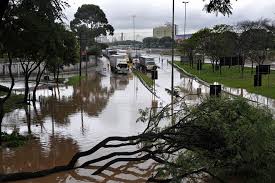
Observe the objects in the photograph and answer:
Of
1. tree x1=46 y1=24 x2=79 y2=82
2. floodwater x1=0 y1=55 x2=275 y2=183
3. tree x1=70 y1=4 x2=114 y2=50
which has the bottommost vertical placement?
floodwater x1=0 y1=55 x2=275 y2=183

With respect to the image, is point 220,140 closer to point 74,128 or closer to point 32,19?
point 32,19

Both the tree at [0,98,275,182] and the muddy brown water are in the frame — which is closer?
the tree at [0,98,275,182]

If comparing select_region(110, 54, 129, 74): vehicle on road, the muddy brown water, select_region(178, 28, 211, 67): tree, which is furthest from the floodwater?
select_region(178, 28, 211, 67): tree

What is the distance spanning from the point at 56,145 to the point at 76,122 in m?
6.17

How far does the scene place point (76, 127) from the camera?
24.7 meters

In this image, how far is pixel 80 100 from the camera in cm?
3775

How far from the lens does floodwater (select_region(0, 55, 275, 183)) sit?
634 inches

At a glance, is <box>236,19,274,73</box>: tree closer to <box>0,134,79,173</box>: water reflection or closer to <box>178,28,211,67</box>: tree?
<box>178,28,211,67</box>: tree

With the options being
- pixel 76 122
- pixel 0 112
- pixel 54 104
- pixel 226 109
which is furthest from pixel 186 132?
pixel 54 104

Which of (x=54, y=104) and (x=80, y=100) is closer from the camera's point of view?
(x=54, y=104)

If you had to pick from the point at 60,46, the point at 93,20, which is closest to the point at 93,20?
the point at 93,20

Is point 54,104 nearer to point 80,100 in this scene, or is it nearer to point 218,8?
point 80,100

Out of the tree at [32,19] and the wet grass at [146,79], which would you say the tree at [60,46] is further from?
the wet grass at [146,79]

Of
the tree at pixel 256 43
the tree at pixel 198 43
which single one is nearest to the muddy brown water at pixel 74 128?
the tree at pixel 256 43
